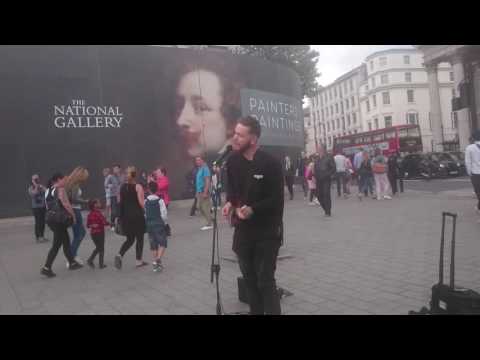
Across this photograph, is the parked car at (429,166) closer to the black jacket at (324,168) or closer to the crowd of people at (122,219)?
the black jacket at (324,168)

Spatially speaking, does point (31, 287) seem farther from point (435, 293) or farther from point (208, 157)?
point (208, 157)

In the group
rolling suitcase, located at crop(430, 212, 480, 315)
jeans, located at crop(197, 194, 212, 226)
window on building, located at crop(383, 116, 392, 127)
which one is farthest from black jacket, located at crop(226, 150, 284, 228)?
window on building, located at crop(383, 116, 392, 127)

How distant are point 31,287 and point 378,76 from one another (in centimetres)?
8248

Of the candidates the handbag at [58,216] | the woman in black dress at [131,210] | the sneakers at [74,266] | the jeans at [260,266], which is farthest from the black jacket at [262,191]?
the sneakers at [74,266]

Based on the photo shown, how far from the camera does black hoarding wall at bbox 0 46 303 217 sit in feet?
53.0

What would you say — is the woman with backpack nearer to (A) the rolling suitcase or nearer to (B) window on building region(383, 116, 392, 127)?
(A) the rolling suitcase

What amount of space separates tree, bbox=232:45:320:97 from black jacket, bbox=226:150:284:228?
1408 inches

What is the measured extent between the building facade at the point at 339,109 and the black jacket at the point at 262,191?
8358cm

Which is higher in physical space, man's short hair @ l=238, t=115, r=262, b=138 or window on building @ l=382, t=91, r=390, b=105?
window on building @ l=382, t=91, r=390, b=105

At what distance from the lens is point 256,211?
12.2 feet

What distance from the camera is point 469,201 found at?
1304cm

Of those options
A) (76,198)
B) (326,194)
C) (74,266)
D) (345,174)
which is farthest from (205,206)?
(345,174)

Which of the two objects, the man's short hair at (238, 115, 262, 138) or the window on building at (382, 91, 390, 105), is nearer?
the man's short hair at (238, 115, 262, 138)
